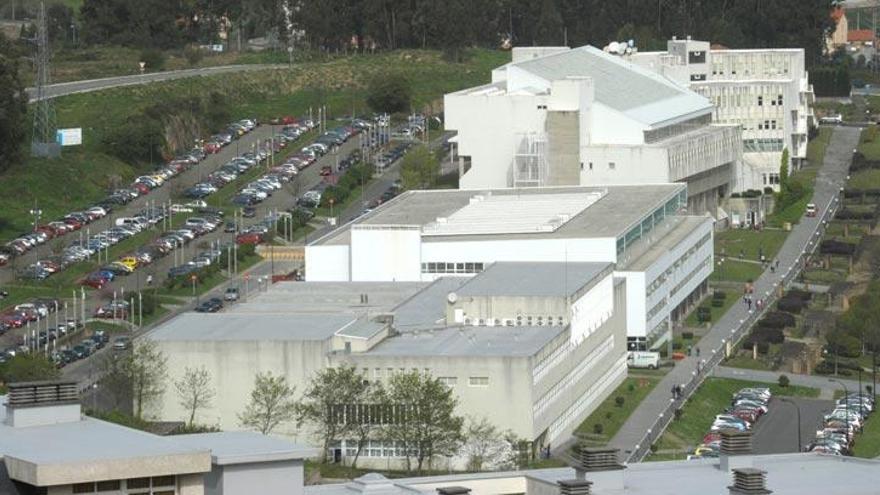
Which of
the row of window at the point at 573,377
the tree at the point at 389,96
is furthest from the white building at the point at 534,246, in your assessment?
the tree at the point at 389,96

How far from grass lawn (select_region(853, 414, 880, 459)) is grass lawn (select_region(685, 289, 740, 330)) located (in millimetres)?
16072

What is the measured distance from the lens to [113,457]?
29.7 metres

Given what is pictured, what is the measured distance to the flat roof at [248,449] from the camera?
103 ft

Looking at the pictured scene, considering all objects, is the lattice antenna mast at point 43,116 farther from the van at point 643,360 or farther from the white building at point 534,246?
the van at point 643,360

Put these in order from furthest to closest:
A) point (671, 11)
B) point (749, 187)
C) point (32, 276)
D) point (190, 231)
Result: point (671, 11) < point (749, 187) < point (190, 231) < point (32, 276)

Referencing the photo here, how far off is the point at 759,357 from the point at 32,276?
79.3 feet

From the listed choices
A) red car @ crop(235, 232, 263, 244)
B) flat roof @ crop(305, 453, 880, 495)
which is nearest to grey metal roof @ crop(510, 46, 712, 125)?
red car @ crop(235, 232, 263, 244)

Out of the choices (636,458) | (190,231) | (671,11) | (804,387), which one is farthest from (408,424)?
(671,11)

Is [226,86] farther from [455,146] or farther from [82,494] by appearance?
[82,494]

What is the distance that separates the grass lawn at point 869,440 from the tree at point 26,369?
20.0 metres

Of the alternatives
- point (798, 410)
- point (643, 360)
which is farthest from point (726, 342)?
point (798, 410)

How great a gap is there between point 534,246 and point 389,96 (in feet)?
164

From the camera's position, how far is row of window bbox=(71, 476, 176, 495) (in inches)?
1162

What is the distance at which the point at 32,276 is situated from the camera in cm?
9581
